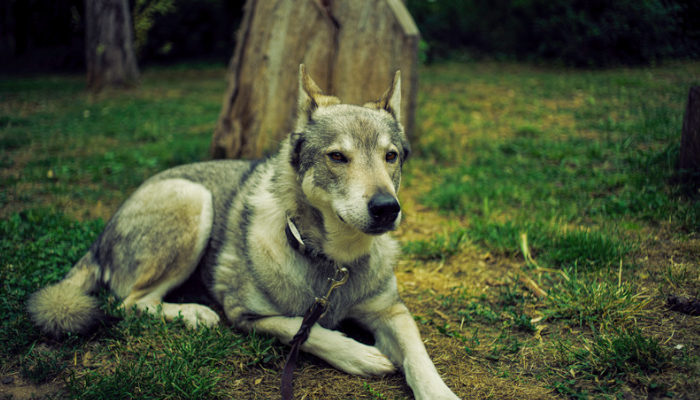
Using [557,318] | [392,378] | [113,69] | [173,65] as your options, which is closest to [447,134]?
[557,318]

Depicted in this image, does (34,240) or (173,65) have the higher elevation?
(173,65)

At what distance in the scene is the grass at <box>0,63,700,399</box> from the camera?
2.54m

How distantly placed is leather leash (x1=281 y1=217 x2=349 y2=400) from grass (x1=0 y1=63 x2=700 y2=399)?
0.18 meters

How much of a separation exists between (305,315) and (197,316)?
867 millimetres

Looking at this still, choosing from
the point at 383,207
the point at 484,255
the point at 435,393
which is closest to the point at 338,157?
the point at 383,207

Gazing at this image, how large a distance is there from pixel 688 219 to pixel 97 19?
11598 millimetres

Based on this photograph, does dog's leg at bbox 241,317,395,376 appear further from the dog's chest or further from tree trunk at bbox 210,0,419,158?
tree trunk at bbox 210,0,419,158

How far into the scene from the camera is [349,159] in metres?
2.74

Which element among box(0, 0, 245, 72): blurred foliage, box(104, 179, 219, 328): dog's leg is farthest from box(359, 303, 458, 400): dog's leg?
box(0, 0, 245, 72): blurred foliage

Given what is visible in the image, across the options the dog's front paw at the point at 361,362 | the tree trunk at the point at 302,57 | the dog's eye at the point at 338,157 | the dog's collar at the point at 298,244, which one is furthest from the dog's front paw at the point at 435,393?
the tree trunk at the point at 302,57

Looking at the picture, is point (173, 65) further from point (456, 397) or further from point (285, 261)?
point (456, 397)

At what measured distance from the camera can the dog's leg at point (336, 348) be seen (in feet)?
8.82

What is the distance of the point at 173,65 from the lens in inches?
644

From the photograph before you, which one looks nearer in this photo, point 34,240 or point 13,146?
point 34,240
